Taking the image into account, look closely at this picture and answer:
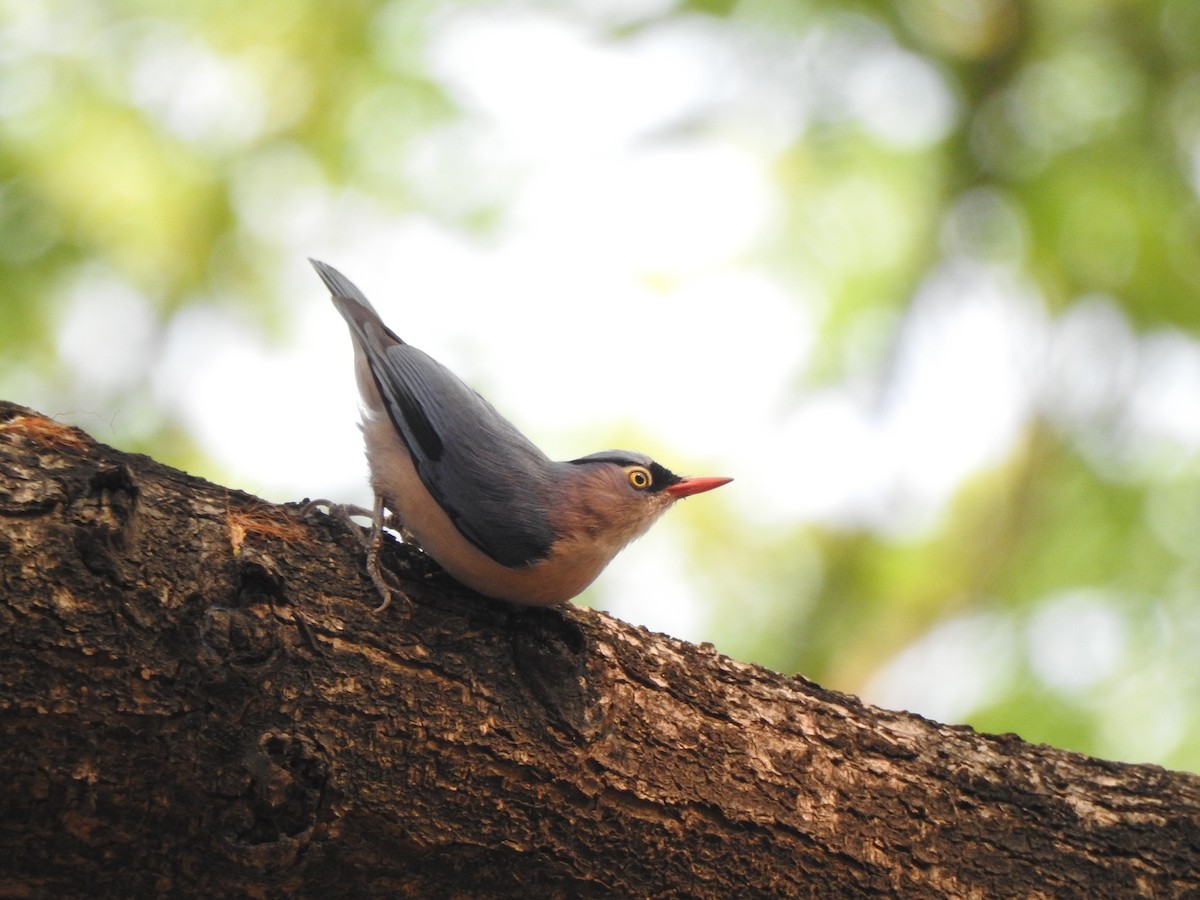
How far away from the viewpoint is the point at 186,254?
7.76m

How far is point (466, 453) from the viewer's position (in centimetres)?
420

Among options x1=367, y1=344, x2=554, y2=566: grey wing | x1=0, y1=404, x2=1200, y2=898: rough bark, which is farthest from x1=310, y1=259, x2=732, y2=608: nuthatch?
x1=0, y1=404, x2=1200, y2=898: rough bark

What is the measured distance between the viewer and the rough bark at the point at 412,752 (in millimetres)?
2658

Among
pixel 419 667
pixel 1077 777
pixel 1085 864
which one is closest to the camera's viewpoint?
pixel 419 667

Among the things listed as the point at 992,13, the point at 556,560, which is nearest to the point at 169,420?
the point at 556,560

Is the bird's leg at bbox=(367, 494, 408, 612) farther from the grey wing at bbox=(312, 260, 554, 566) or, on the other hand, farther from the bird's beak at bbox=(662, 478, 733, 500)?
the bird's beak at bbox=(662, 478, 733, 500)

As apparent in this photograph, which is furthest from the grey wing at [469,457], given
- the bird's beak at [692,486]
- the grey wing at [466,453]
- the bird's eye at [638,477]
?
the bird's beak at [692,486]

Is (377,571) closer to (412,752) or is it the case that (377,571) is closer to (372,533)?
(372,533)

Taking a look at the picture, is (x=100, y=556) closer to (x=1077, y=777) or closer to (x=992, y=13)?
(x=1077, y=777)

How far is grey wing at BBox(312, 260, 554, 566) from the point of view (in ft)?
12.8

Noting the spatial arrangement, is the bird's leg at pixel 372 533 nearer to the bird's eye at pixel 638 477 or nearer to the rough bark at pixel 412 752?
the rough bark at pixel 412 752

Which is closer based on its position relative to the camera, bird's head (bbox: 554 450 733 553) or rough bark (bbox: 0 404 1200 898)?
rough bark (bbox: 0 404 1200 898)

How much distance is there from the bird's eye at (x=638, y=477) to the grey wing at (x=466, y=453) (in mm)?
339

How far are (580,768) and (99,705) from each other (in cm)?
136
